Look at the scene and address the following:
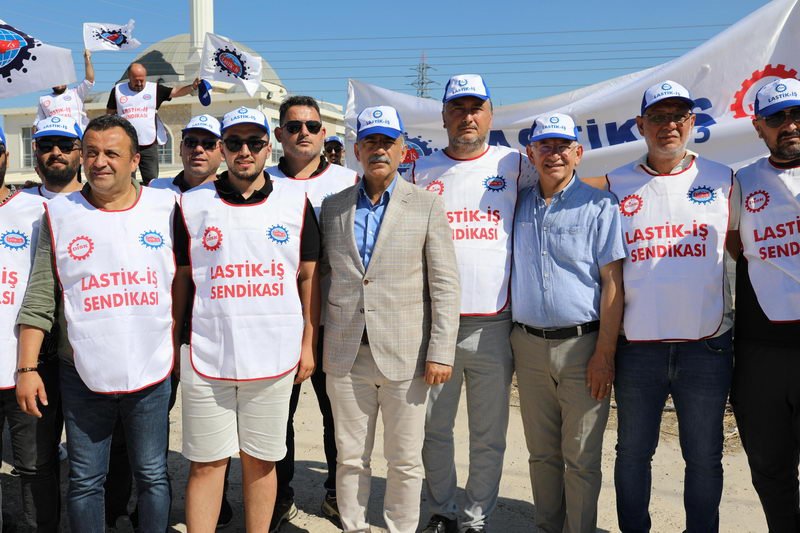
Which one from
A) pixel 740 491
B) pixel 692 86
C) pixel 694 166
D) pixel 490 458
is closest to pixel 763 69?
pixel 692 86

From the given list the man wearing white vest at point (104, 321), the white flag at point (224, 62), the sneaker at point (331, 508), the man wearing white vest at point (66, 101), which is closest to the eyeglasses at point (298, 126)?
the man wearing white vest at point (104, 321)

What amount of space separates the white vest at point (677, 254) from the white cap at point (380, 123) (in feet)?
4.26

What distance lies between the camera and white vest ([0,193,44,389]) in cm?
333

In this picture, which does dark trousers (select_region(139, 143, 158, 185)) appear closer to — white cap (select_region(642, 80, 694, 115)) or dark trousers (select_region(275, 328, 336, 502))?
dark trousers (select_region(275, 328, 336, 502))

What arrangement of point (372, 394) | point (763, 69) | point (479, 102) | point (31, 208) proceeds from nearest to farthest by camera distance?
point (31, 208) < point (372, 394) < point (479, 102) < point (763, 69)

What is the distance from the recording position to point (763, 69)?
538 cm

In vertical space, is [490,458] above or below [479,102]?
below

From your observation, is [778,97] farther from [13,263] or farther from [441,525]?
[13,263]

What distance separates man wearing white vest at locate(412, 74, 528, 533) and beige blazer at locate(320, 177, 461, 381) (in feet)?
0.81

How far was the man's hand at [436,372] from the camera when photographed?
3.59m

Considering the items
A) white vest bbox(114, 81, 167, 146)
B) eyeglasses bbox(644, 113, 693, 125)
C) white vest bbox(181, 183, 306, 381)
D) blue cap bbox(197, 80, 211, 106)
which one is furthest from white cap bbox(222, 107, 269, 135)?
white vest bbox(114, 81, 167, 146)

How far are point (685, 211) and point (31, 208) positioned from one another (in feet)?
11.0

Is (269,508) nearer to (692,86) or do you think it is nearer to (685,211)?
(685,211)

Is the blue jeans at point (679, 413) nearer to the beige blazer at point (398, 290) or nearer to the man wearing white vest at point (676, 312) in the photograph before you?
the man wearing white vest at point (676, 312)
